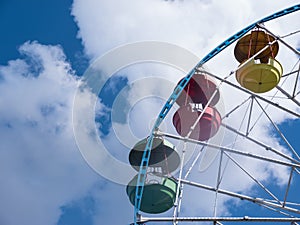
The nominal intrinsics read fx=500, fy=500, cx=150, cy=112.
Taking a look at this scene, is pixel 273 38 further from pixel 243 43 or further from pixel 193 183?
pixel 193 183

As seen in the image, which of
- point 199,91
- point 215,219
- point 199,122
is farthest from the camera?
point 199,91

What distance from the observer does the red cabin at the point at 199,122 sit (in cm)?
1201

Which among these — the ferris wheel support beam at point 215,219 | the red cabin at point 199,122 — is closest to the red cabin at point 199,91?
the red cabin at point 199,122

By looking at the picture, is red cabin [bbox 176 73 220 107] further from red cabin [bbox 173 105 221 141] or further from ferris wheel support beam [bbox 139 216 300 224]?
ferris wheel support beam [bbox 139 216 300 224]

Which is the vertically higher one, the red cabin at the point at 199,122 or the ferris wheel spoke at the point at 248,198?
the red cabin at the point at 199,122

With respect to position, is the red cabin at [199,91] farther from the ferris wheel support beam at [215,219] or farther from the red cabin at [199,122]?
the ferris wheel support beam at [215,219]

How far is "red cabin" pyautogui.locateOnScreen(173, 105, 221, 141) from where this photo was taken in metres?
12.0

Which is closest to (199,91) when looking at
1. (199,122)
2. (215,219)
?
(199,122)

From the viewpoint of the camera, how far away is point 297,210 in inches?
428

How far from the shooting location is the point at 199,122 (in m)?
12.0

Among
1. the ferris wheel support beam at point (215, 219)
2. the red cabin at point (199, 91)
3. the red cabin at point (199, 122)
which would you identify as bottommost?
the ferris wheel support beam at point (215, 219)

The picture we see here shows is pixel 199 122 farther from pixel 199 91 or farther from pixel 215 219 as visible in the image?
pixel 215 219

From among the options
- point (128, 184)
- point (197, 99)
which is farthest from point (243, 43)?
point (128, 184)

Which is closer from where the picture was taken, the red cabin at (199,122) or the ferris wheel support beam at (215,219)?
the ferris wheel support beam at (215,219)
